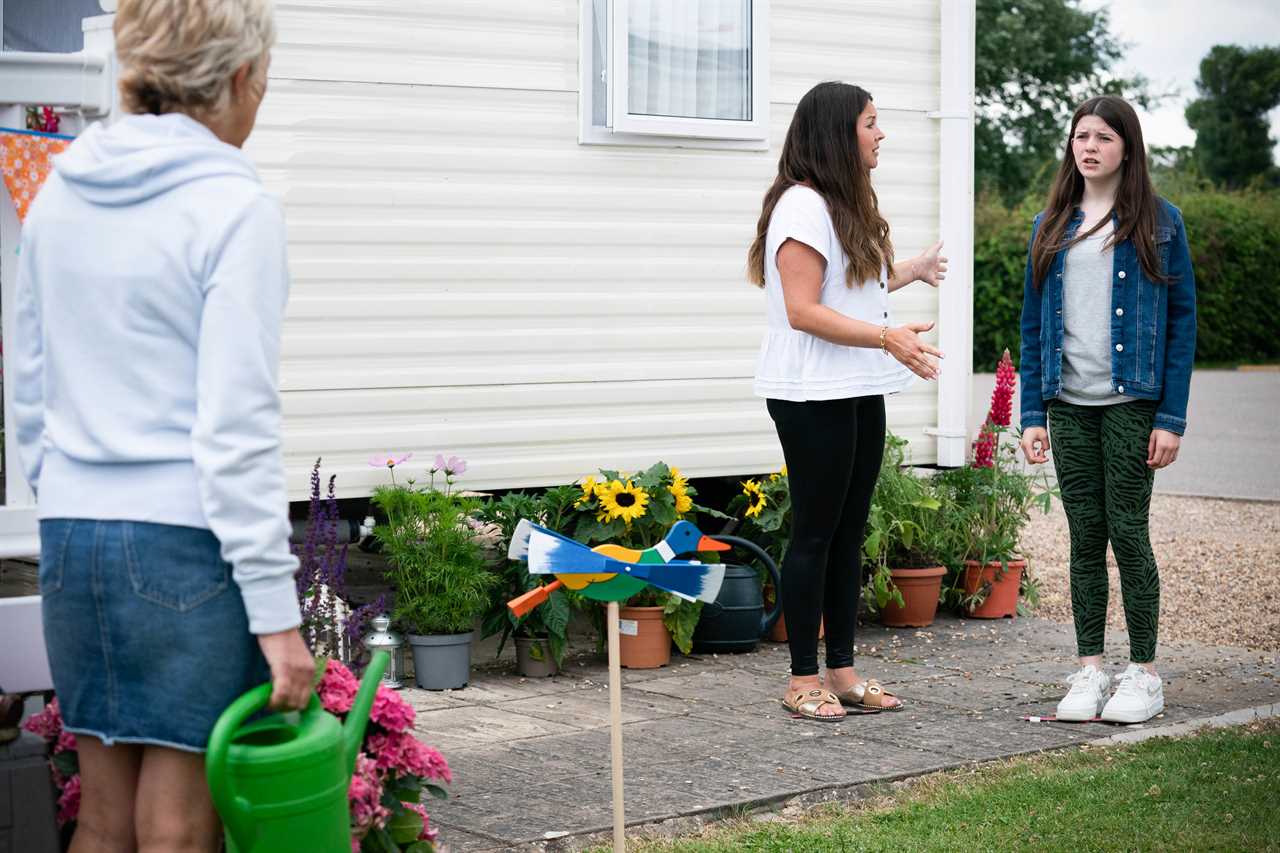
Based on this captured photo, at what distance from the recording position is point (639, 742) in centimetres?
442

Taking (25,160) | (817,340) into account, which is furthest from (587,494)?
(25,160)

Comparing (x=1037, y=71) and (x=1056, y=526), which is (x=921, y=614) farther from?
(x=1037, y=71)

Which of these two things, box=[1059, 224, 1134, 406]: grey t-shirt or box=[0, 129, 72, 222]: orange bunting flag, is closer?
box=[0, 129, 72, 222]: orange bunting flag

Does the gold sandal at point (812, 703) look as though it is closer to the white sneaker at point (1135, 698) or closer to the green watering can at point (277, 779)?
the white sneaker at point (1135, 698)

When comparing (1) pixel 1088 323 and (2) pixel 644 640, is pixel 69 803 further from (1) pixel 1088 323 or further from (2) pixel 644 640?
(1) pixel 1088 323

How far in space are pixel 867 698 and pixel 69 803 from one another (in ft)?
8.82

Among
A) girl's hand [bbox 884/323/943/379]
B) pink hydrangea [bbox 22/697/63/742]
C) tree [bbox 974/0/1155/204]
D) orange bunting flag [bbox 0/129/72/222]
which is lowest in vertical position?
pink hydrangea [bbox 22/697/63/742]

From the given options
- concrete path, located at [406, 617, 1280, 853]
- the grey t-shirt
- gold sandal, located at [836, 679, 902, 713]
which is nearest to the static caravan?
concrete path, located at [406, 617, 1280, 853]

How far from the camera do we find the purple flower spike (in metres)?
5.32

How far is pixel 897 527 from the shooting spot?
615cm

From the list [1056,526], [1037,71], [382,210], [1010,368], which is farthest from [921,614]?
[1037,71]

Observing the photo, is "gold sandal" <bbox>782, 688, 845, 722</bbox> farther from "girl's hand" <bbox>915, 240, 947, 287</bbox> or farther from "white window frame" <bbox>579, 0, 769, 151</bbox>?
"white window frame" <bbox>579, 0, 769, 151</bbox>

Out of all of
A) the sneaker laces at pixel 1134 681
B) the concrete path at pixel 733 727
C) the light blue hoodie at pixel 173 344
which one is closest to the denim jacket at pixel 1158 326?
the sneaker laces at pixel 1134 681

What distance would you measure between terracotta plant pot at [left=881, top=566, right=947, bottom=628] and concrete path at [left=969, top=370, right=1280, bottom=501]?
5.24m
